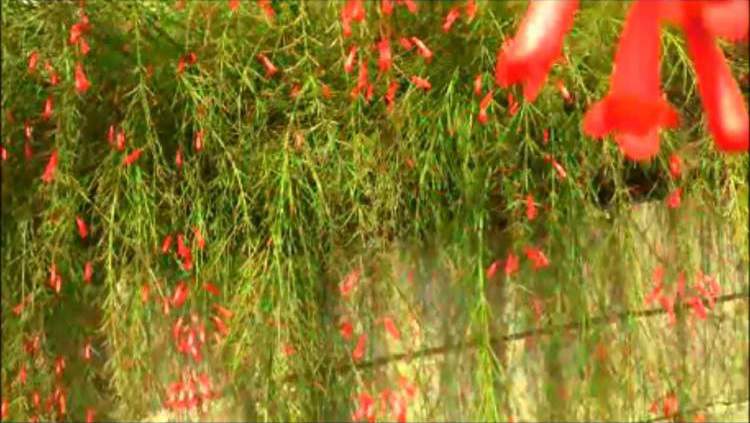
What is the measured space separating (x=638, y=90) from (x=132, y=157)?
3.72 feet

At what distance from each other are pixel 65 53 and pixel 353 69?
0.34 m

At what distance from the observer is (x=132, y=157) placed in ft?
4.18

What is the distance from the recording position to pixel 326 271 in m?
1.38

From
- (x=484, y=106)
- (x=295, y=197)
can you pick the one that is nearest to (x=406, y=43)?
(x=484, y=106)

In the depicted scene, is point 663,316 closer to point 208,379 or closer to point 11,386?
point 208,379

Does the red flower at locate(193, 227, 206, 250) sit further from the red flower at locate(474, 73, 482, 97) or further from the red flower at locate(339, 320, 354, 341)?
the red flower at locate(474, 73, 482, 97)

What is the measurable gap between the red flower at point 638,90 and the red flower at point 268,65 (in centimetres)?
111

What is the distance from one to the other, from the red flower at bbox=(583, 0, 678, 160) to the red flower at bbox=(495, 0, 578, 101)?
1 centimetres

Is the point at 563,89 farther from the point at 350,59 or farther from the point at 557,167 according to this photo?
the point at 350,59

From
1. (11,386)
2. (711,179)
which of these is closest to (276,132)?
(11,386)

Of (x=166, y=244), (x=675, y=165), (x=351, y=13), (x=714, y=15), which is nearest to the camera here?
(x=714, y=15)

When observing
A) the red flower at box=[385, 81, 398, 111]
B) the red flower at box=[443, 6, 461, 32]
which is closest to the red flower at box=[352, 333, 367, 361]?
the red flower at box=[385, 81, 398, 111]

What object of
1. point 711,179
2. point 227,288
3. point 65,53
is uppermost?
point 65,53

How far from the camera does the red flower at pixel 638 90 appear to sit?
19 cm
